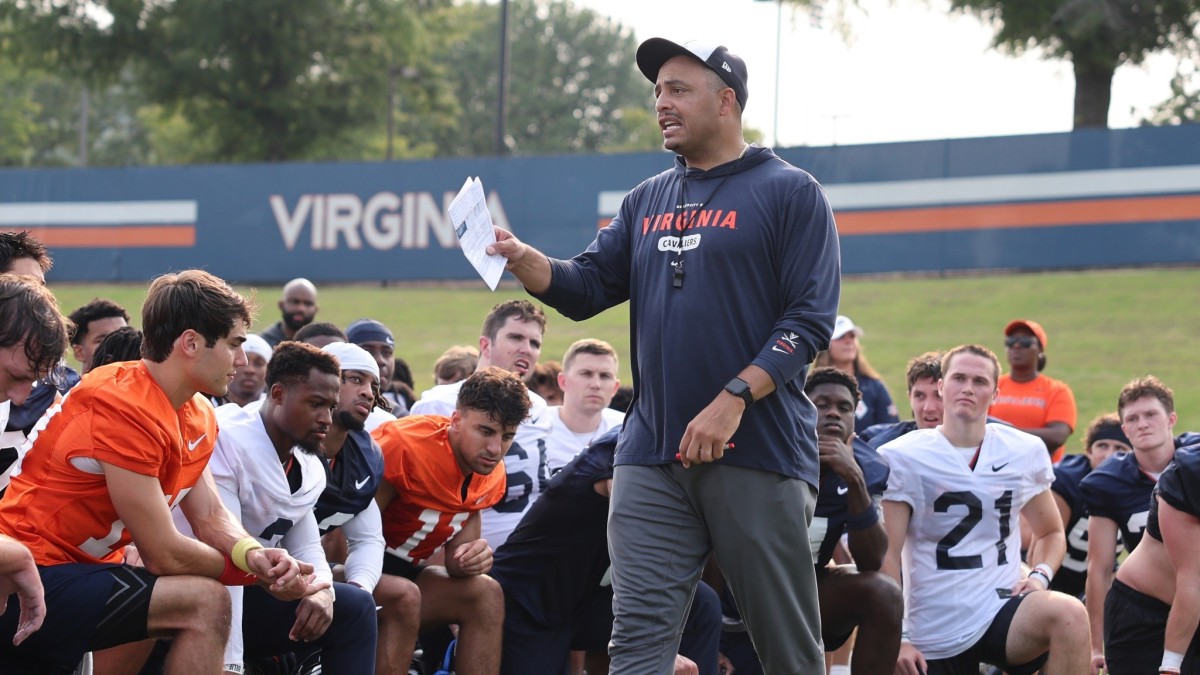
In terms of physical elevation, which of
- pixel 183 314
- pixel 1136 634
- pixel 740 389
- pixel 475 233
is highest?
pixel 475 233

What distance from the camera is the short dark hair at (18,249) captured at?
17.0 ft

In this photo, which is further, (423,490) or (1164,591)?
(1164,591)

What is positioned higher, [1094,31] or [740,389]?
[1094,31]

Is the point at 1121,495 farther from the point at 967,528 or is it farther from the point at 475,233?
the point at 475,233

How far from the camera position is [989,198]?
15.4m

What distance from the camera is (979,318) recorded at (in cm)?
1508

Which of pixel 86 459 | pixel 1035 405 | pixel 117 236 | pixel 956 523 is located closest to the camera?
pixel 86 459

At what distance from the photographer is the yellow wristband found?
4.12 metres

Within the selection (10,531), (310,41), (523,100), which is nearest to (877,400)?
(10,531)

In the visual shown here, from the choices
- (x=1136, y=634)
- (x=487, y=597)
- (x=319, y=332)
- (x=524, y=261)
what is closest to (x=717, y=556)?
(x=524, y=261)

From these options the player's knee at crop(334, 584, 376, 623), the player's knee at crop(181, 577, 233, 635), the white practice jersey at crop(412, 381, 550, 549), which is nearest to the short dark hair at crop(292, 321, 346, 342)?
the white practice jersey at crop(412, 381, 550, 549)

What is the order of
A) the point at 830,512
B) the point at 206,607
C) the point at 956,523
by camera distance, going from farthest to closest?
1. the point at 956,523
2. the point at 830,512
3. the point at 206,607

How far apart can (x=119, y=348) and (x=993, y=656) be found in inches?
145

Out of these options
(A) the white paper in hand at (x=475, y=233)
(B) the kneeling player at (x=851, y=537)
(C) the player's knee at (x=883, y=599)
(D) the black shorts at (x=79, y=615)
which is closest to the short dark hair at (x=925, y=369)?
(B) the kneeling player at (x=851, y=537)
